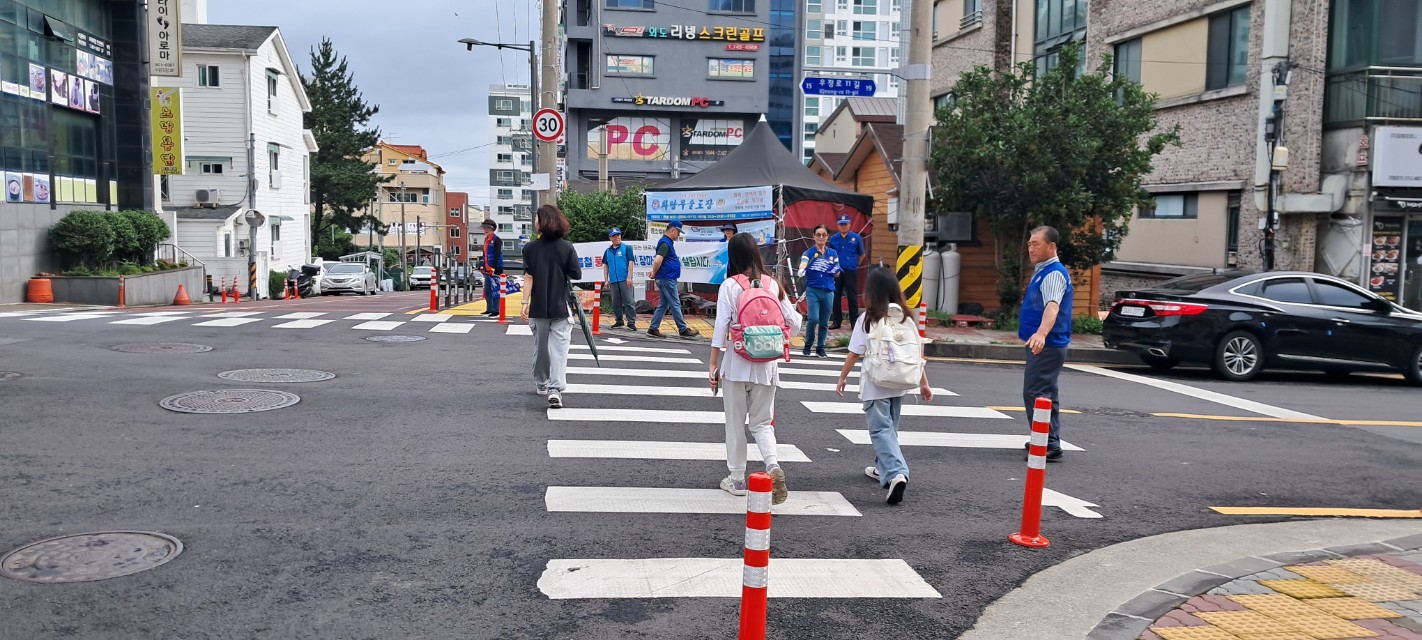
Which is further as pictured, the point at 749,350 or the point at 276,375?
the point at 276,375

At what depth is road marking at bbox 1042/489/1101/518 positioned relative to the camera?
22.4 ft

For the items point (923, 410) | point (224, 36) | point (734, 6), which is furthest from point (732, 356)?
point (734, 6)

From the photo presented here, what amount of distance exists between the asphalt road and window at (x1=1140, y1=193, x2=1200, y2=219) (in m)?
14.1

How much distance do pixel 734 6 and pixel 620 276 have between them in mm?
47386

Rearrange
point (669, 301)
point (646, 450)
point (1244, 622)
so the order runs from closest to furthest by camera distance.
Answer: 1. point (1244, 622)
2. point (646, 450)
3. point (669, 301)

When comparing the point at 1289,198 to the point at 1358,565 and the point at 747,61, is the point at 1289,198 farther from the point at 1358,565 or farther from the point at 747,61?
the point at 747,61

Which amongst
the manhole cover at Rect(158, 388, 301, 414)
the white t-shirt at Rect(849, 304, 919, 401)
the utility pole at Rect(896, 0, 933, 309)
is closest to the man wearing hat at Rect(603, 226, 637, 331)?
the utility pole at Rect(896, 0, 933, 309)

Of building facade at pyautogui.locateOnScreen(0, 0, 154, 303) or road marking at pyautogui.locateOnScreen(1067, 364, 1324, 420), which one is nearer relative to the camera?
road marking at pyautogui.locateOnScreen(1067, 364, 1324, 420)

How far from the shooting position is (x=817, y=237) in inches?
565

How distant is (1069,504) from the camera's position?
703 cm

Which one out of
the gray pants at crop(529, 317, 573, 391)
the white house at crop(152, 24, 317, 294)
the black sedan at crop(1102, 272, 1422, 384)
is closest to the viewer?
the gray pants at crop(529, 317, 573, 391)

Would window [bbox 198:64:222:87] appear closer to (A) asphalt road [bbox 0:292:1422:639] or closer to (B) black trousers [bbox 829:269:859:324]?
(A) asphalt road [bbox 0:292:1422:639]

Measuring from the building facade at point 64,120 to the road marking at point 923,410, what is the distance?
21209 millimetres

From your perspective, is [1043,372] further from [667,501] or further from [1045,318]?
[667,501]
